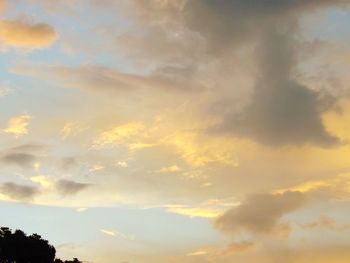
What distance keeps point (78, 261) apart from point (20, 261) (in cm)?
2288

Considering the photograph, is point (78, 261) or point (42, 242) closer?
point (42, 242)

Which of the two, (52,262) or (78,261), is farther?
(78,261)

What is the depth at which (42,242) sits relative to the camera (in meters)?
138

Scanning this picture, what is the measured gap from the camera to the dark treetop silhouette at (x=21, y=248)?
5256 inches

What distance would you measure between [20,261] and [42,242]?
249 inches

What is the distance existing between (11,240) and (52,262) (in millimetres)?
10850

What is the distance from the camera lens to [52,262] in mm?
139500

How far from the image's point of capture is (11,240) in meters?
134

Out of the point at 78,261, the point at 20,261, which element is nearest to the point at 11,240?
the point at 20,261

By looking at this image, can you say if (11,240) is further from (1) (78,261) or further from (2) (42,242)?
(1) (78,261)

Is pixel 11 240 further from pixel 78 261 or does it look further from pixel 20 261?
pixel 78 261

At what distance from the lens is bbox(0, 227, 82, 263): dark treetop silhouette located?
438ft

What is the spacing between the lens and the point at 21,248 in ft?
440

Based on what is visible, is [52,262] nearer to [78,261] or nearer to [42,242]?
[42,242]
